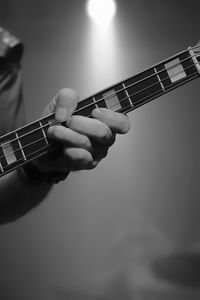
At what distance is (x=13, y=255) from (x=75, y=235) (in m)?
0.21

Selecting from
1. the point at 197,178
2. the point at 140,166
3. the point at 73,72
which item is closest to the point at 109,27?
the point at 73,72

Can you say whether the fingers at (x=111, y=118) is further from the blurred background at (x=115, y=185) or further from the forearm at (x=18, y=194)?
the blurred background at (x=115, y=185)

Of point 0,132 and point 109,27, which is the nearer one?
point 0,132

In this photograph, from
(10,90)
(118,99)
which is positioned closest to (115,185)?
(10,90)

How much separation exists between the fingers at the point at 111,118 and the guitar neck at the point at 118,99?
0.07ft

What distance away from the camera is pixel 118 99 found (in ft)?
1.89

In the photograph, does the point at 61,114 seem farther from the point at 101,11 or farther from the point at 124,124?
the point at 101,11

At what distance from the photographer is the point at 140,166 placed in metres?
1.33

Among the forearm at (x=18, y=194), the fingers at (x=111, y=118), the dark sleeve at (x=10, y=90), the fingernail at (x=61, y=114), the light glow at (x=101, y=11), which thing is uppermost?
the light glow at (x=101, y=11)

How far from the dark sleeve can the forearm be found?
13cm

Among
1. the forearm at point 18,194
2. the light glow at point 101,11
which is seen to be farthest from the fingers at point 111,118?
the light glow at point 101,11

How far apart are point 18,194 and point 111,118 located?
9.8 inches

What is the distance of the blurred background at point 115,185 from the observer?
4.14ft

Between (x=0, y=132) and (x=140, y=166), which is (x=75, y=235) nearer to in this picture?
(x=140, y=166)
